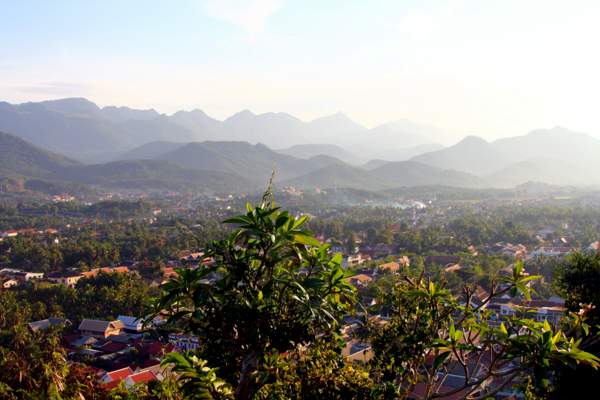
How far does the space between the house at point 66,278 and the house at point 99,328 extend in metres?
5.78

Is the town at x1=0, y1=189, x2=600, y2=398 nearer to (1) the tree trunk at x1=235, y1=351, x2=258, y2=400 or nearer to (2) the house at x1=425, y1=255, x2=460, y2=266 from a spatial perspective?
(2) the house at x1=425, y1=255, x2=460, y2=266

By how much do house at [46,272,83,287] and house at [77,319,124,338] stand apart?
5776 mm

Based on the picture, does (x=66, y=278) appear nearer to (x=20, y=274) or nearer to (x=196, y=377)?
(x=20, y=274)

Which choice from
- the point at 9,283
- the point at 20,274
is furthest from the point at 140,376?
the point at 20,274

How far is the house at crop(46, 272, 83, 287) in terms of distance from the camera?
23317mm

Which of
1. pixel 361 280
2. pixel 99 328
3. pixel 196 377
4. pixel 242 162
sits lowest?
pixel 99 328

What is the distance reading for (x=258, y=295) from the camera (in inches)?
90.7

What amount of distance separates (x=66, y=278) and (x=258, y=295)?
77.5ft

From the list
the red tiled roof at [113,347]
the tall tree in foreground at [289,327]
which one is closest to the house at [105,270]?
the red tiled roof at [113,347]

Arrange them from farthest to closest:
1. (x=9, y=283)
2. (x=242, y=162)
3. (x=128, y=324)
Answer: (x=242, y=162)
(x=9, y=283)
(x=128, y=324)

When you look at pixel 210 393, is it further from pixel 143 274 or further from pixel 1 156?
pixel 1 156

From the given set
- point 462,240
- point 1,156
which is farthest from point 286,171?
point 462,240

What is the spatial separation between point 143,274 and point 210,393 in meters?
24.1

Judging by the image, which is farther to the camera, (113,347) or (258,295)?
(113,347)
